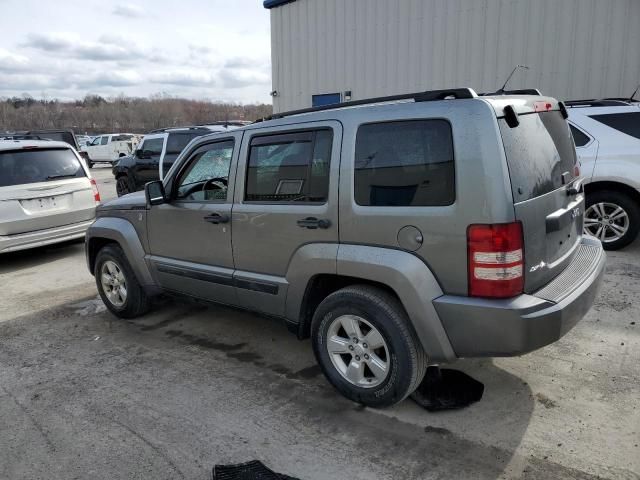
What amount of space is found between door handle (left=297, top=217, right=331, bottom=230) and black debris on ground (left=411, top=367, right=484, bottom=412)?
119 cm

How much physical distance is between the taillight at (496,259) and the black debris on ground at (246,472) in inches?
55.2

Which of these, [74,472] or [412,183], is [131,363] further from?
[412,183]

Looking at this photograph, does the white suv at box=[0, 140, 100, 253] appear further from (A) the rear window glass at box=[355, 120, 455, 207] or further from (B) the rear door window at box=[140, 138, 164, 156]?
(A) the rear window glass at box=[355, 120, 455, 207]

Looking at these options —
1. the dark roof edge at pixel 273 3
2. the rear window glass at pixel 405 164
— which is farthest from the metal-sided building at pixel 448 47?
the rear window glass at pixel 405 164

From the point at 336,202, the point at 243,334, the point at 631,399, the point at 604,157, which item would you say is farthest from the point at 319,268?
the point at 604,157

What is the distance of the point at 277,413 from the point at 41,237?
541 centimetres

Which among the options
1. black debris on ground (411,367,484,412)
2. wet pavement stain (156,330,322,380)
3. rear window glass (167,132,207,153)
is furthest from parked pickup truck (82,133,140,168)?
black debris on ground (411,367,484,412)

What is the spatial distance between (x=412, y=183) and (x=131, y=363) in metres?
2.68

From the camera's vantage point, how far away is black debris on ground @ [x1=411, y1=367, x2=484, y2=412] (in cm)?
315

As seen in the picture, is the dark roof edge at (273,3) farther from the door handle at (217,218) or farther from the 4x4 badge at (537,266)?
the 4x4 badge at (537,266)

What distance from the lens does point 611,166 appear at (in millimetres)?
6125

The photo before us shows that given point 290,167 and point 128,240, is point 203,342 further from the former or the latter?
point 290,167

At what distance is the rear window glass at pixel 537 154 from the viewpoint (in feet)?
8.75

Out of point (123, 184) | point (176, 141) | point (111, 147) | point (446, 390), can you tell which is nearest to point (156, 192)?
point (446, 390)
